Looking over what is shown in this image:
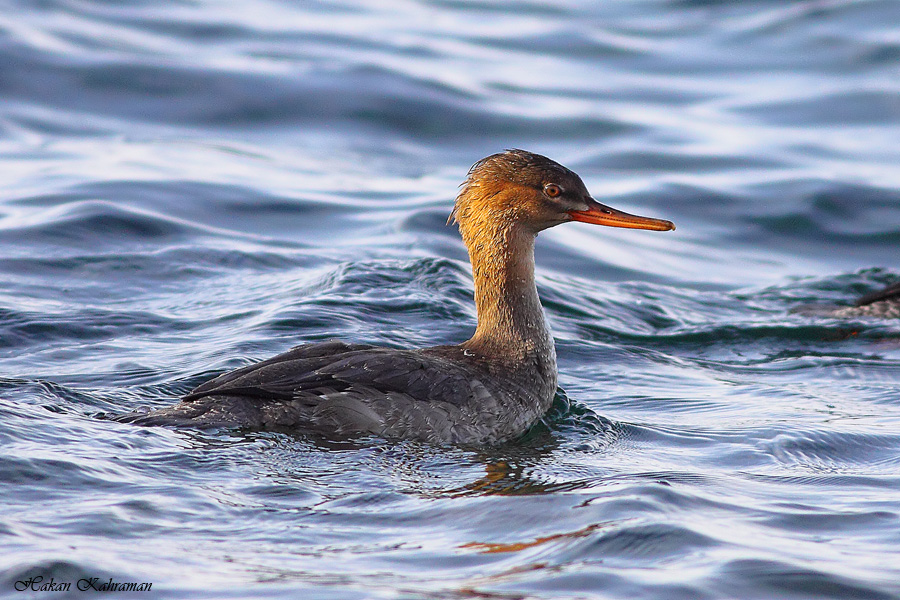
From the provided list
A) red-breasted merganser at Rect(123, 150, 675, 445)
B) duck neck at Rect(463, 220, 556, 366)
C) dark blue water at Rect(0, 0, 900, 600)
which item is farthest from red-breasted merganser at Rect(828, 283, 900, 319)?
duck neck at Rect(463, 220, 556, 366)

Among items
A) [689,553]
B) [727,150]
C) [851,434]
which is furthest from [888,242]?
[689,553]

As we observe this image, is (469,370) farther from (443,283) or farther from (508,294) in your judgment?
(443,283)

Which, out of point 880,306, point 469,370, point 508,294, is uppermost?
point 880,306

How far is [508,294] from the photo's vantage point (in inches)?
275

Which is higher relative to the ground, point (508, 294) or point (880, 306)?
point (880, 306)

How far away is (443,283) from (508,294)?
2.27 meters

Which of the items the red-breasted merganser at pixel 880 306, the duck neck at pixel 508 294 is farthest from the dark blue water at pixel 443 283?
the duck neck at pixel 508 294

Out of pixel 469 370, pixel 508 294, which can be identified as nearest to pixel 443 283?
pixel 508 294

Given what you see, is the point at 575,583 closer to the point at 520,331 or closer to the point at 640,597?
the point at 640,597

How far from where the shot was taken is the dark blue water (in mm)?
4793

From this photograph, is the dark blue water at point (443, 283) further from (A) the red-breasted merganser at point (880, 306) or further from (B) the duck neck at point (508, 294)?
(B) the duck neck at point (508, 294)

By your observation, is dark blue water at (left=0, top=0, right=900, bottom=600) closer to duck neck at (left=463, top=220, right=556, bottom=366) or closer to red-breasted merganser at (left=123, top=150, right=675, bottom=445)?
red-breasted merganser at (left=123, top=150, right=675, bottom=445)

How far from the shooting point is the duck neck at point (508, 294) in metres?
6.92

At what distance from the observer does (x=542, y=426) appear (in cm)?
670
